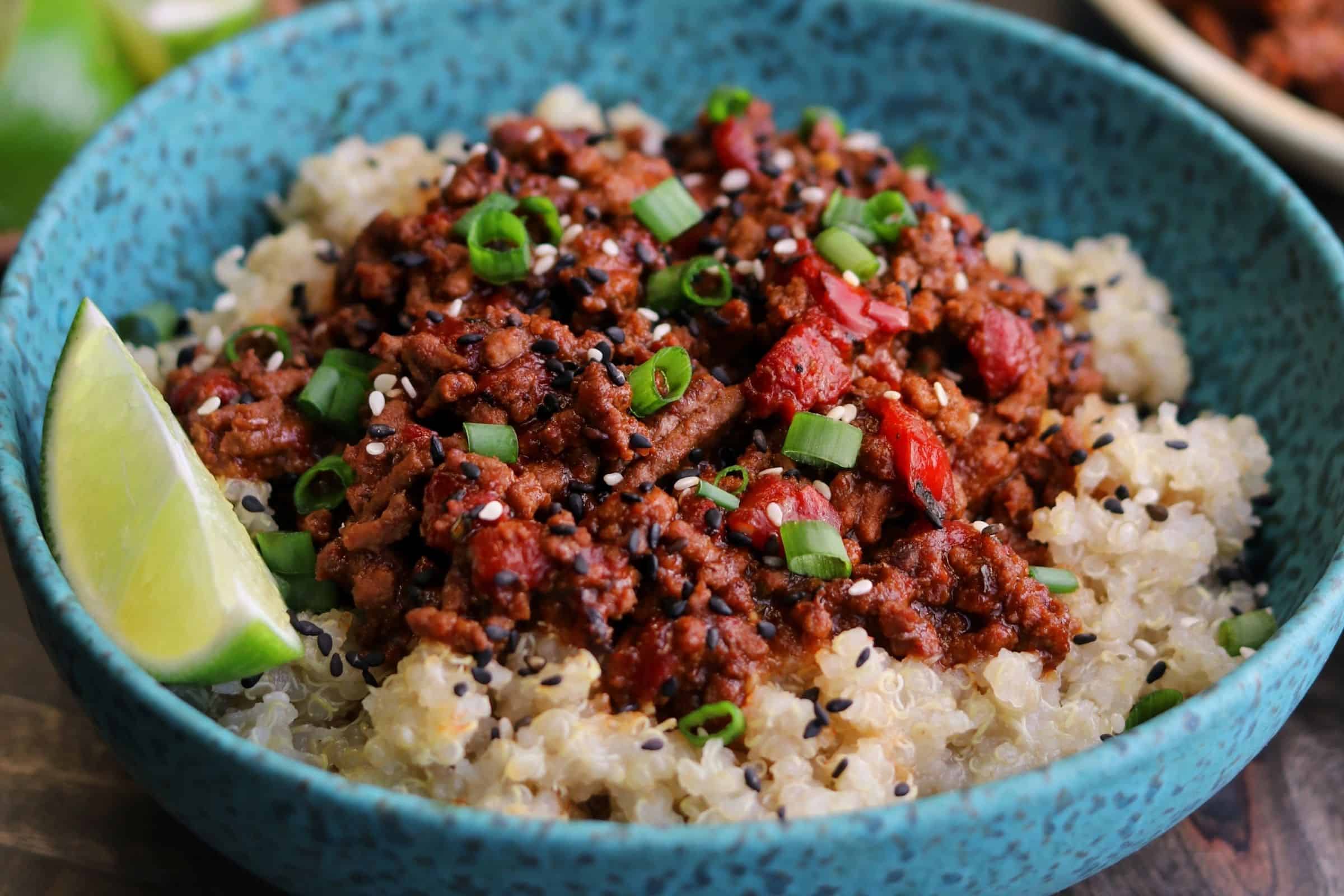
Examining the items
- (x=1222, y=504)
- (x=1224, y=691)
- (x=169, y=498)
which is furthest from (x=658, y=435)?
(x=1222, y=504)

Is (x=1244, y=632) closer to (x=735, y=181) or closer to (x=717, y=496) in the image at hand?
(x=717, y=496)

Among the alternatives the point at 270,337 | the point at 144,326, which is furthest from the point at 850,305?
the point at 144,326

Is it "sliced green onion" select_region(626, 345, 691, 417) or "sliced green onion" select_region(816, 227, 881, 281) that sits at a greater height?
"sliced green onion" select_region(816, 227, 881, 281)

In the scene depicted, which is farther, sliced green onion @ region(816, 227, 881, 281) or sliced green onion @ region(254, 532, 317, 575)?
sliced green onion @ region(816, 227, 881, 281)

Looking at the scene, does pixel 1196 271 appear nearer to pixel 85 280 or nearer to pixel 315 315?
pixel 315 315

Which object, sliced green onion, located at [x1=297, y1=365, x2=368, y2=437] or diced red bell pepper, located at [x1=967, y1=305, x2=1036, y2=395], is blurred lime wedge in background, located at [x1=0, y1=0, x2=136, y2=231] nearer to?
sliced green onion, located at [x1=297, y1=365, x2=368, y2=437]

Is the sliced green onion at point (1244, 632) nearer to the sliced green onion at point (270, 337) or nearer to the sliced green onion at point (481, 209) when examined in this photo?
the sliced green onion at point (481, 209)

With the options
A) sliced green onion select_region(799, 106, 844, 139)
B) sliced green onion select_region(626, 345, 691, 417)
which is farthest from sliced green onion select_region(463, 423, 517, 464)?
sliced green onion select_region(799, 106, 844, 139)
